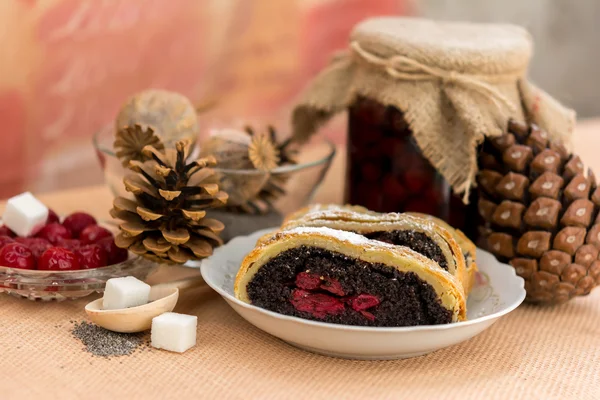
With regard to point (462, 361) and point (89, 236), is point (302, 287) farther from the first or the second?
point (89, 236)

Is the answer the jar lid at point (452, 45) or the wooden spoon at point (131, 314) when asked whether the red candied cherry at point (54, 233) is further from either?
the jar lid at point (452, 45)

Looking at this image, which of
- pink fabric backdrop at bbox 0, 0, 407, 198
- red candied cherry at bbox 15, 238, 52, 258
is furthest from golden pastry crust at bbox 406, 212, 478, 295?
pink fabric backdrop at bbox 0, 0, 407, 198

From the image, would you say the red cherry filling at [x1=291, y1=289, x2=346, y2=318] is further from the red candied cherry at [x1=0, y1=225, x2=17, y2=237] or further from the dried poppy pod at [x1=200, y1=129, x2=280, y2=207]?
the red candied cherry at [x1=0, y1=225, x2=17, y2=237]

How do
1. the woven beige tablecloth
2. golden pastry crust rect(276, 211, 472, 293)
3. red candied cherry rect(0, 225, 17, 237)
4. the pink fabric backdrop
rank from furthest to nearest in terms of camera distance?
the pink fabric backdrop, red candied cherry rect(0, 225, 17, 237), golden pastry crust rect(276, 211, 472, 293), the woven beige tablecloth

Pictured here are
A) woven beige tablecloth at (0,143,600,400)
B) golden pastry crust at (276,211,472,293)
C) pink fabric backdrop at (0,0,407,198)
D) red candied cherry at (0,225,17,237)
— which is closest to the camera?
woven beige tablecloth at (0,143,600,400)

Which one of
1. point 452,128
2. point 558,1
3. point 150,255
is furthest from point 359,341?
point 558,1

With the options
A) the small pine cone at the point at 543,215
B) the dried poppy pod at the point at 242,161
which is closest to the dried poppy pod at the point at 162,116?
the dried poppy pod at the point at 242,161

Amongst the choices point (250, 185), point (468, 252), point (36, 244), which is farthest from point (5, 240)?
point (468, 252)
